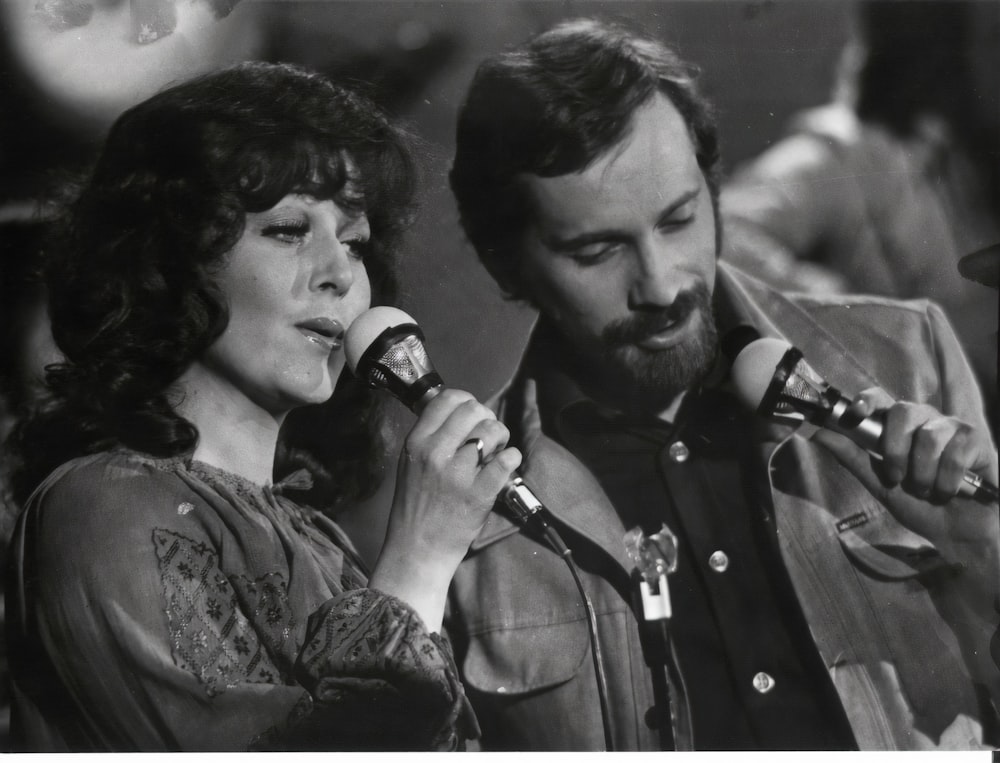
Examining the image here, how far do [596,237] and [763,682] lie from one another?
1036 mm

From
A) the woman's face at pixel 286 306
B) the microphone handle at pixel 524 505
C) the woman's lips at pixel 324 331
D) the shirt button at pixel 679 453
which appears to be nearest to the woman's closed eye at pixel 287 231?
the woman's face at pixel 286 306

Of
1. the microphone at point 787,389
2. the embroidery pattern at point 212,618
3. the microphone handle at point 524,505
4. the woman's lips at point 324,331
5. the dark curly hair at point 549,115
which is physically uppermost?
the dark curly hair at point 549,115

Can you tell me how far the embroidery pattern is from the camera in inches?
74.7

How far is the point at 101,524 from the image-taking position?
1973 millimetres

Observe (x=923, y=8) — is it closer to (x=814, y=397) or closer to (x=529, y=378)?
(x=814, y=397)

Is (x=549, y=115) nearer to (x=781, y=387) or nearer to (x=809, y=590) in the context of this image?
(x=781, y=387)

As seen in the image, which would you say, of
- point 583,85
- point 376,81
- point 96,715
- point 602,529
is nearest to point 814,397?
point 602,529

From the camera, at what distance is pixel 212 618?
1904mm

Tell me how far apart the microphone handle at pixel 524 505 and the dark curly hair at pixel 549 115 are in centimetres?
32

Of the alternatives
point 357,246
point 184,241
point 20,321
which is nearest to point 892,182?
point 357,246

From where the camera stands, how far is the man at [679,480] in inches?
80.2

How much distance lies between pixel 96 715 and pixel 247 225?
1071mm

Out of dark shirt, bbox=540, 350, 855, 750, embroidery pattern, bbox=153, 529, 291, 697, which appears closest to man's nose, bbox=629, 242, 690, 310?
dark shirt, bbox=540, 350, 855, 750

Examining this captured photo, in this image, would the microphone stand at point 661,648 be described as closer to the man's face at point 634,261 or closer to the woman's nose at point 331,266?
the man's face at point 634,261
